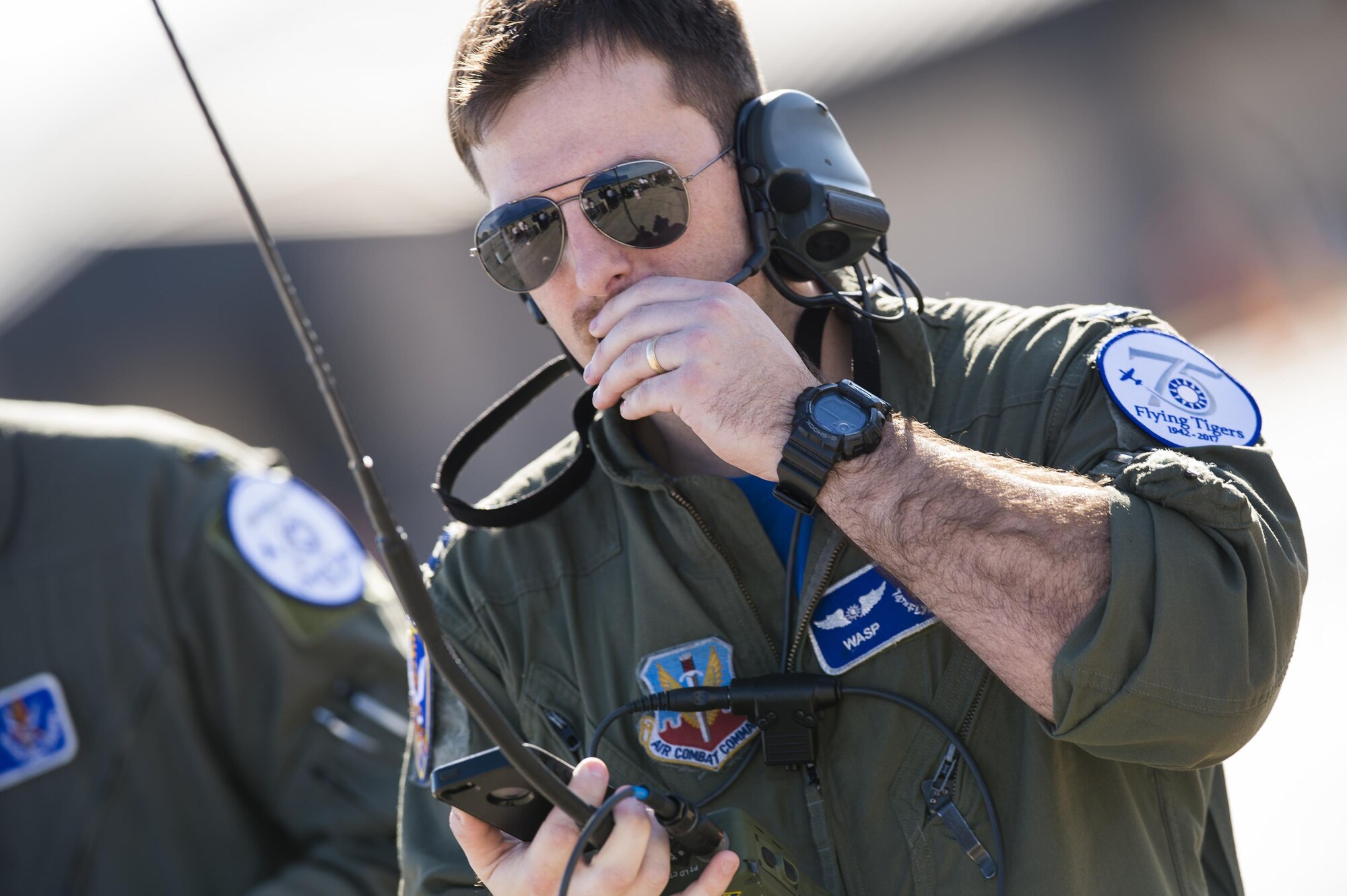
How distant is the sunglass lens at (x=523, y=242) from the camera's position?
1948 millimetres

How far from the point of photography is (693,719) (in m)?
1.84

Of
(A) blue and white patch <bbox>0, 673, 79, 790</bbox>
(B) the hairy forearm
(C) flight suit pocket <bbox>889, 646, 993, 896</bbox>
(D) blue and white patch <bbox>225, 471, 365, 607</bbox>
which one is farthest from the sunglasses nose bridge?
(A) blue and white patch <bbox>0, 673, 79, 790</bbox>

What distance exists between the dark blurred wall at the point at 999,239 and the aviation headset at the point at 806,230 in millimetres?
6954

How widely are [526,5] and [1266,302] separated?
35.2ft

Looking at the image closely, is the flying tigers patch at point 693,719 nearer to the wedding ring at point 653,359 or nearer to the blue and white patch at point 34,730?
the wedding ring at point 653,359

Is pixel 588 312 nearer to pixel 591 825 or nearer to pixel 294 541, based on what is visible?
pixel 591 825

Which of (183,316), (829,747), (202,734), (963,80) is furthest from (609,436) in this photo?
(963,80)

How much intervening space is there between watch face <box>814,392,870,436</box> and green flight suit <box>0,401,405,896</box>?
4.51 ft

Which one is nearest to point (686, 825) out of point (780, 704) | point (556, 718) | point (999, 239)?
point (780, 704)

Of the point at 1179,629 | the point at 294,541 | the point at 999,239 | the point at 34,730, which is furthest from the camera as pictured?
the point at 999,239

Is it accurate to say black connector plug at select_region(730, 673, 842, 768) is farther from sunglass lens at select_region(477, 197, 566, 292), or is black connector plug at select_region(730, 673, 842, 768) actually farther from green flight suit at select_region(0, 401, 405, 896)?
green flight suit at select_region(0, 401, 405, 896)

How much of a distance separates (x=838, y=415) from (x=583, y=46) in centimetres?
83

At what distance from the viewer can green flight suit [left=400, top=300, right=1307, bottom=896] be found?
1471 millimetres

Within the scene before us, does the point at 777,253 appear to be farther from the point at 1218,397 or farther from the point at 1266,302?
the point at 1266,302
